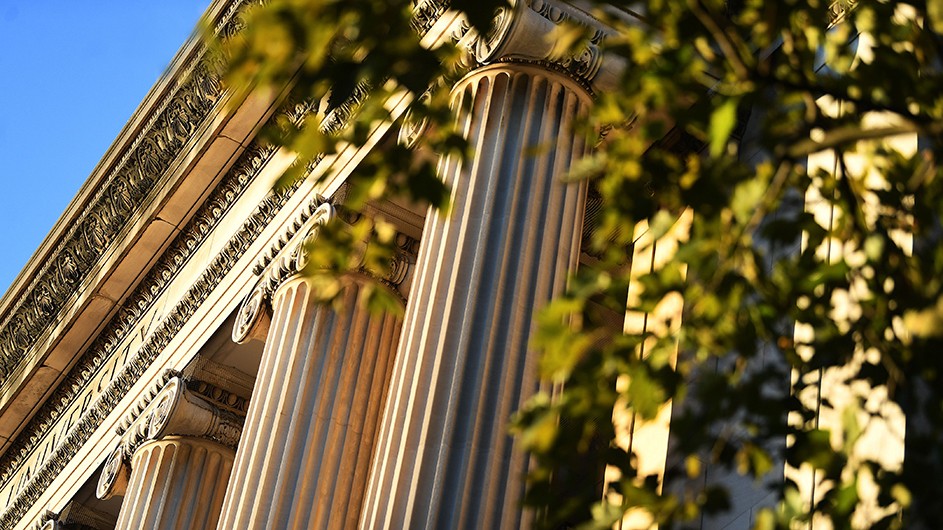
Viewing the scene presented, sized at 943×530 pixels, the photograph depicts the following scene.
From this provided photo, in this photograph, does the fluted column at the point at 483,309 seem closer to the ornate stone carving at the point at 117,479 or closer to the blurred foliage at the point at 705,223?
the blurred foliage at the point at 705,223

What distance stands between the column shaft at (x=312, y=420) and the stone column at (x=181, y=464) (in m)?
4.42

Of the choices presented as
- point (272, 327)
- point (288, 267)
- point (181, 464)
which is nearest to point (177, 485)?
point (181, 464)

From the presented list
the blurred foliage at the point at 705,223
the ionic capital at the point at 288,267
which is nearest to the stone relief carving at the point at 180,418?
the ionic capital at the point at 288,267

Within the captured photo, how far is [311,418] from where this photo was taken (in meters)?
19.5

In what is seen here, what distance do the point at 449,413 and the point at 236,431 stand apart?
430 inches

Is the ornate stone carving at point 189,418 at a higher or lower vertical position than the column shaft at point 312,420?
higher

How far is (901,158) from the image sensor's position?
26.3 feet

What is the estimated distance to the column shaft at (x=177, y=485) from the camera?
79.5 ft

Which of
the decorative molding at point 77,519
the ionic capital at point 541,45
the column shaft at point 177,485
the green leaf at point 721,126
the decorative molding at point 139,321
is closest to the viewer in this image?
the green leaf at point 721,126

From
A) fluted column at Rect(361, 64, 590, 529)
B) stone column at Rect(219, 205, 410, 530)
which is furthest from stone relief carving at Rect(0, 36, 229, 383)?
fluted column at Rect(361, 64, 590, 529)

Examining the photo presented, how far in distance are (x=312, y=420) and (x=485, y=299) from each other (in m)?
4.48

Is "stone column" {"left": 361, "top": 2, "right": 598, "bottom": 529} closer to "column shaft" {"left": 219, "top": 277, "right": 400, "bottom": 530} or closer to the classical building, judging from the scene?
the classical building

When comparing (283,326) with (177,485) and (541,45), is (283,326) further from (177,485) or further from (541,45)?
(541,45)

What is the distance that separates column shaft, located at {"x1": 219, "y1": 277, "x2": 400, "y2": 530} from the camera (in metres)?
18.8
